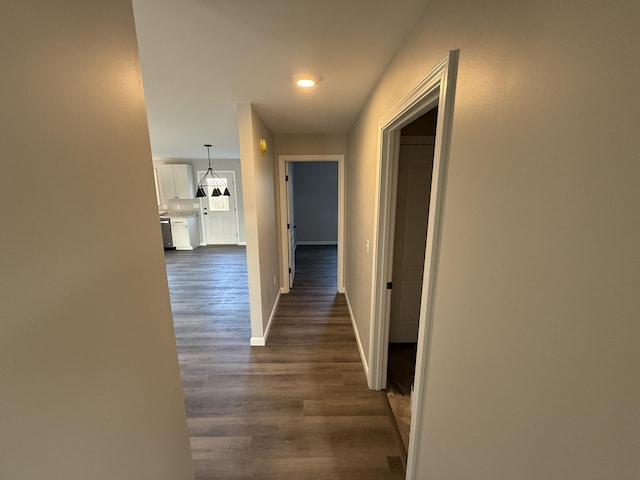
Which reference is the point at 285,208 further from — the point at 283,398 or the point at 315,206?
the point at 315,206

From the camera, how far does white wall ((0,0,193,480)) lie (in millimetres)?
461

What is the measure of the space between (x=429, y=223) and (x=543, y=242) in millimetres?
524

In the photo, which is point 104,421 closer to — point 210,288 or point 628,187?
point 628,187

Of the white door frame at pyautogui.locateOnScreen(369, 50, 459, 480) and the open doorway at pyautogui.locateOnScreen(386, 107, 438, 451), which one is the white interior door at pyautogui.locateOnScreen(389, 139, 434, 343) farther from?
the white door frame at pyautogui.locateOnScreen(369, 50, 459, 480)

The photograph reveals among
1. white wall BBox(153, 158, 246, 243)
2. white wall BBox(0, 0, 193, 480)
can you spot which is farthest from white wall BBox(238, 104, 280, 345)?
white wall BBox(153, 158, 246, 243)

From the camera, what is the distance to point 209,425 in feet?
5.87

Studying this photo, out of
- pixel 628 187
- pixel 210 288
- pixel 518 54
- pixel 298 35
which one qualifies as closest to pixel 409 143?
pixel 298 35

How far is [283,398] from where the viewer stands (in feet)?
6.58

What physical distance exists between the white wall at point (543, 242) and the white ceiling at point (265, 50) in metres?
0.43

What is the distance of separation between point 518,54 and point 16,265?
1.12m

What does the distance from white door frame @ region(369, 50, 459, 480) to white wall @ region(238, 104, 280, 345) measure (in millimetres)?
1188

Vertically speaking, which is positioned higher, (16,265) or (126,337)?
(16,265)

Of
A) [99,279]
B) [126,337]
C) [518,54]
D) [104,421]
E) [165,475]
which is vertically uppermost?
[518,54]

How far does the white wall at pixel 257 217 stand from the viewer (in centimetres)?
225
